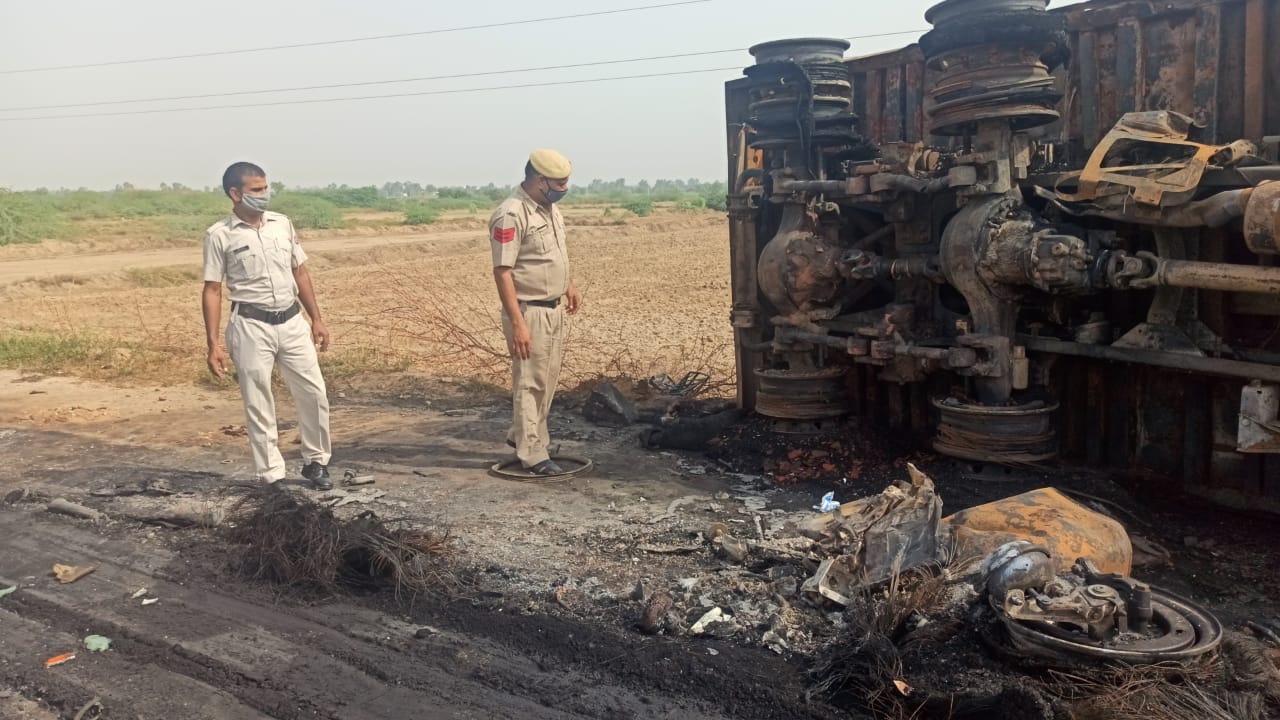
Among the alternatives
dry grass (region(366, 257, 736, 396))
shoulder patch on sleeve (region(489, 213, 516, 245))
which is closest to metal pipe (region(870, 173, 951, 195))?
shoulder patch on sleeve (region(489, 213, 516, 245))

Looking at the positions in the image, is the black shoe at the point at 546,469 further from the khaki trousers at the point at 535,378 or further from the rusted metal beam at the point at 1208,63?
the rusted metal beam at the point at 1208,63

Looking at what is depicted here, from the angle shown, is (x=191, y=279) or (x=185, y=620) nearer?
(x=185, y=620)

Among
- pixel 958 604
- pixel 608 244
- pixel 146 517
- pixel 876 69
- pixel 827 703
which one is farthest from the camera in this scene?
pixel 608 244

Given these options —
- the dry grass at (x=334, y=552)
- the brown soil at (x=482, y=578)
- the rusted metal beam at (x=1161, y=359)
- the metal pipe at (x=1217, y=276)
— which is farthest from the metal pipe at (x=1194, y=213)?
the dry grass at (x=334, y=552)

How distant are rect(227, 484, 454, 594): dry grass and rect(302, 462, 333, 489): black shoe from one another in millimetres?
1192

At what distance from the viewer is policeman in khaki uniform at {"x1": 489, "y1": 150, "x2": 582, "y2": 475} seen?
657 cm

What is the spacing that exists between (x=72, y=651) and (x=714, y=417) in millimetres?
4429

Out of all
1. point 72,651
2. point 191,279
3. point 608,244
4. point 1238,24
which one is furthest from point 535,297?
point 608,244

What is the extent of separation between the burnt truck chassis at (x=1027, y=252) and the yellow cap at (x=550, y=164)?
1332mm

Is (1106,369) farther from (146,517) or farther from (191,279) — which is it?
(191,279)

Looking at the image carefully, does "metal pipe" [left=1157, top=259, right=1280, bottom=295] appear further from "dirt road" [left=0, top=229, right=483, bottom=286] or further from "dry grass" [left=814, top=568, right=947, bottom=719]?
"dirt road" [left=0, top=229, right=483, bottom=286]

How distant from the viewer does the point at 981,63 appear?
18.4 ft

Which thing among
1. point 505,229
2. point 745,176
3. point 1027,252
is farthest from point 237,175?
point 1027,252

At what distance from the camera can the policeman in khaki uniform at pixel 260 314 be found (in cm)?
631
